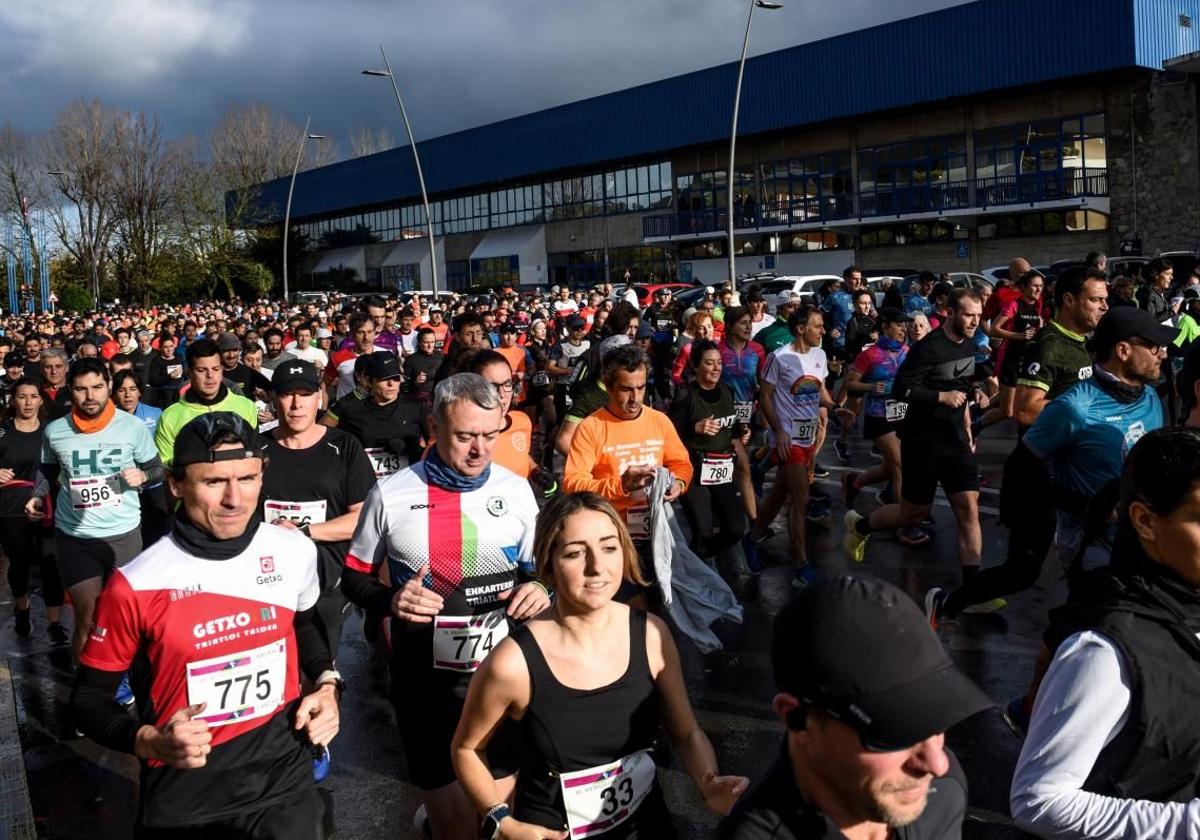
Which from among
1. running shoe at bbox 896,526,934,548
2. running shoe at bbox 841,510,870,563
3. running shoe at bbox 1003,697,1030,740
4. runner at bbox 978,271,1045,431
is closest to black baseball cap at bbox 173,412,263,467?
running shoe at bbox 1003,697,1030,740

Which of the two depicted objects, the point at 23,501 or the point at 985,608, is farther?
the point at 23,501

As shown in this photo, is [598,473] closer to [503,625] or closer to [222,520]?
[503,625]

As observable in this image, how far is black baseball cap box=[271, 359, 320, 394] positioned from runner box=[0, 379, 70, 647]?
3.05 metres

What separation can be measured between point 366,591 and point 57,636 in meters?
4.79

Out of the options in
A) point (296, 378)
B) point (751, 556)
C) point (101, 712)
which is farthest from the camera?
point (751, 556)

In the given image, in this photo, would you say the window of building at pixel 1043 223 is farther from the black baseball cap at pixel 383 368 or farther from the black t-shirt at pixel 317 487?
the black t-shirt at pixel 317 487

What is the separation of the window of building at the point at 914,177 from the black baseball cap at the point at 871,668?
39474 millimetres

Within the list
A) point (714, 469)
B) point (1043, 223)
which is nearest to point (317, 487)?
point (714, 469)

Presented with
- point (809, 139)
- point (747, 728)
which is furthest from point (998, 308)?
point (809, 139)

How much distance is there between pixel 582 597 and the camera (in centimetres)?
298

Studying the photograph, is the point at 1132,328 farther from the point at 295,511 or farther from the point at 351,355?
the point at 351,355

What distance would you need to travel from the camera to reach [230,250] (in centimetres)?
5859

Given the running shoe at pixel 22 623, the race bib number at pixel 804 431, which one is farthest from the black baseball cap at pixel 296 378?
the race bib number at pixel 804 431

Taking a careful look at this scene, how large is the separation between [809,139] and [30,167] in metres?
44.2
